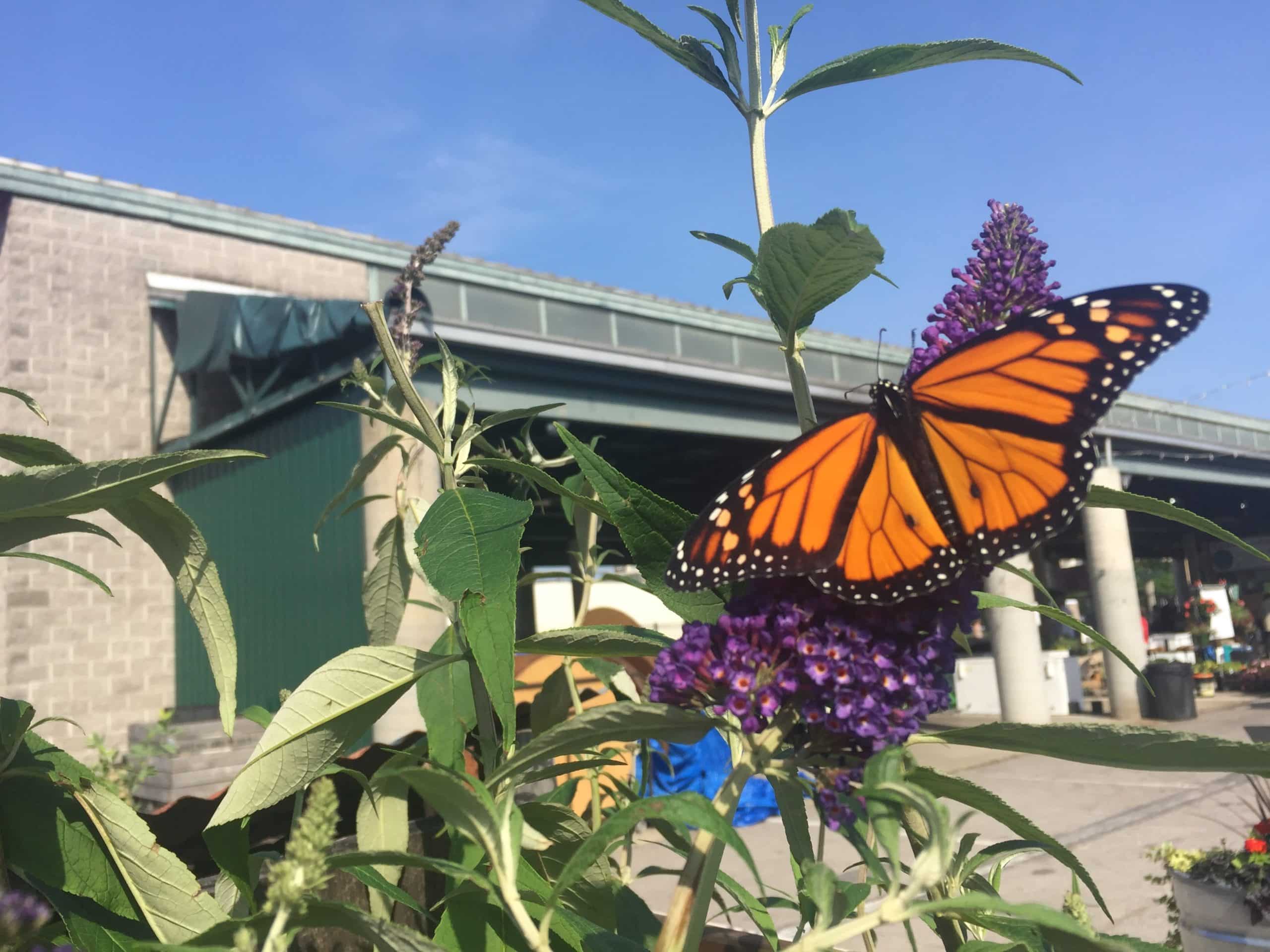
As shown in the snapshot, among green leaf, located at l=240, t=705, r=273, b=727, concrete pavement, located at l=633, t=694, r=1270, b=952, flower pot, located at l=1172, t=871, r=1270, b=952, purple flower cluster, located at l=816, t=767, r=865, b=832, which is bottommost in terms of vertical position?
concrete pavement, located at l=633, t=694, r=1270, b=952

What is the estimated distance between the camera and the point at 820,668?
0.76 meters

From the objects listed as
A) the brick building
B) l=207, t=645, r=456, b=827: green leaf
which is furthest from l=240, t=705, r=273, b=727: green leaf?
the brick building

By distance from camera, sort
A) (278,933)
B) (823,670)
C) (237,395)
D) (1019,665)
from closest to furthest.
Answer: (278,933) < (823,670) < (237,395) < (1019,665)

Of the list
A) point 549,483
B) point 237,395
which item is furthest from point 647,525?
point 237,395

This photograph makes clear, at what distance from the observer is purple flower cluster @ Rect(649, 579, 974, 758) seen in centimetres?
76

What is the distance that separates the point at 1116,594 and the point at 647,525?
14.6 meters

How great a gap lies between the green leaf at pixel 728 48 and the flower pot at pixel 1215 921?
274 cm

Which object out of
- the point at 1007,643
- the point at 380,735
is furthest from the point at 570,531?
the point at 380,735

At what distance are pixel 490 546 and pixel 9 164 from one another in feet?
39.1

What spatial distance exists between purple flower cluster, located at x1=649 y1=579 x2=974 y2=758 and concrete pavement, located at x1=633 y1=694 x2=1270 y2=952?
1896 millimetres

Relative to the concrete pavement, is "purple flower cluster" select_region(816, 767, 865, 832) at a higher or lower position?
higher

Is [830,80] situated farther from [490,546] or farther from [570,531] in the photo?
[570,531]

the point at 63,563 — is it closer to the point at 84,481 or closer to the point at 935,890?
the point at 84,481

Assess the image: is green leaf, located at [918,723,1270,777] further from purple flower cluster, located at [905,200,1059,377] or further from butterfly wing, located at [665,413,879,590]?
purple flower cluster, located at [905,200,1059,377]
